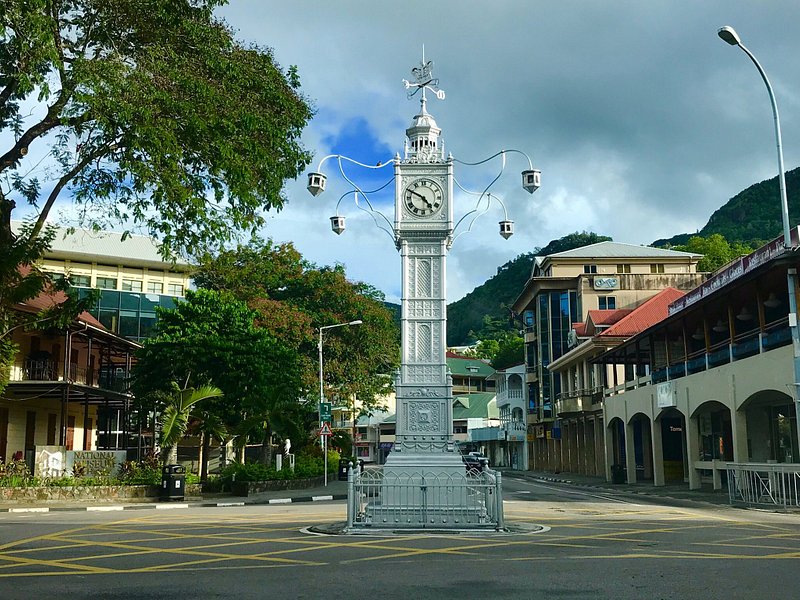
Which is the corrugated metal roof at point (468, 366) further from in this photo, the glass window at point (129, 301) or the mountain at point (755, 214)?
the glass window at point (129, 301)

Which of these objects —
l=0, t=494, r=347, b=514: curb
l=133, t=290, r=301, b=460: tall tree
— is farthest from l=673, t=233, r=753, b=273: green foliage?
l=0, t=494, r=347, b=514: curb

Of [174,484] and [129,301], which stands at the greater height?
[129,301]

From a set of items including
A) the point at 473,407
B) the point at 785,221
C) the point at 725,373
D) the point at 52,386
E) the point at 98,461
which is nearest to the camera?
the point at 785,221

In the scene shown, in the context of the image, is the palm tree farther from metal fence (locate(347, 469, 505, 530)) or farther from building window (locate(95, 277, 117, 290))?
building window (locate(95, 277, 117, 290))

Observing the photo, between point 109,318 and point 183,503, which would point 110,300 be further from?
point 183,503

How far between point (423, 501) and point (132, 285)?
189ft

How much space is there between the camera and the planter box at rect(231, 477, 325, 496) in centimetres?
2792

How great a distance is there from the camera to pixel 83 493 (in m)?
25.5

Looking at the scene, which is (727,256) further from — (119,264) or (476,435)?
(119,264)

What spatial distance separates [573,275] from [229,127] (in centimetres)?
4830

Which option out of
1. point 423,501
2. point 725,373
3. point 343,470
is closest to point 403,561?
point 423,501

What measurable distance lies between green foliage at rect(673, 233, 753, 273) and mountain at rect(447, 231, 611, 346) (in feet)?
88.8

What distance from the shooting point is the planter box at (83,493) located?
24594mm

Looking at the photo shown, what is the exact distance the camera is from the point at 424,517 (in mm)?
13938
